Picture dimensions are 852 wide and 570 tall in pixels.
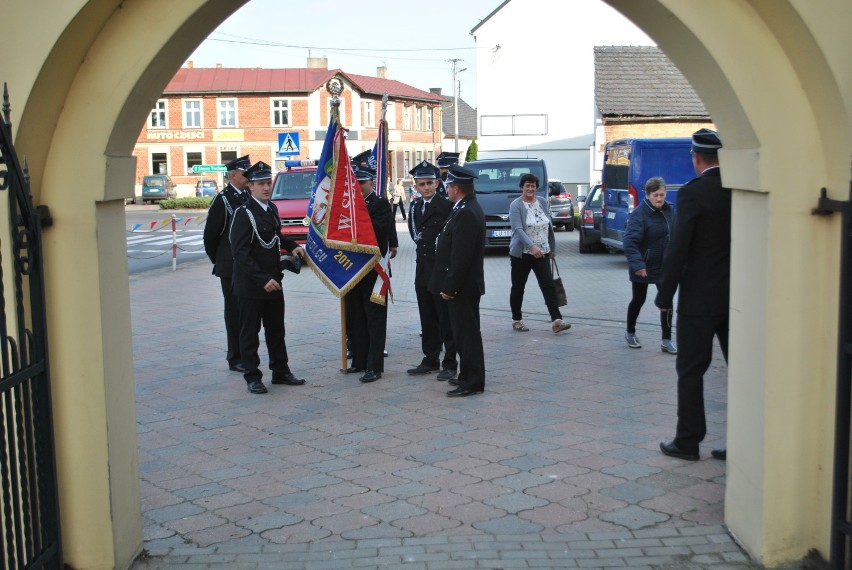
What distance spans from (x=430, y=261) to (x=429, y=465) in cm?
320

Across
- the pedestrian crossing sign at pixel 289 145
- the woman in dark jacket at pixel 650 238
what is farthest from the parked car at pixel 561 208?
the woman in dark jacket at pixel 650 238

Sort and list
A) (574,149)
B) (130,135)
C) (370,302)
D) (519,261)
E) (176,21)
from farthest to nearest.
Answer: (574,149) → (519,261) → (370,302) → (130,135) → (176,21)

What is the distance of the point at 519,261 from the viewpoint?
1118 centimetres

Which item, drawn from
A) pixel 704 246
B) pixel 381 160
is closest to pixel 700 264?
pixel 704 246

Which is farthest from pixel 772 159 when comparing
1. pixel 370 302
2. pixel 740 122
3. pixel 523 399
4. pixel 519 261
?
pixel 519 261

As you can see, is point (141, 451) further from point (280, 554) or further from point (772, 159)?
point (772, 159)

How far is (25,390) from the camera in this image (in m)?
3.76

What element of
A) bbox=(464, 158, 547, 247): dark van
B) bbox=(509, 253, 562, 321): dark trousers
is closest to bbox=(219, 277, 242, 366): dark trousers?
bbox=(509, 253, 562, 321): dark trousers

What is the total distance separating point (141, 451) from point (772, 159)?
14.6 ft

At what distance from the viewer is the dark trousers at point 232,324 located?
919 cm

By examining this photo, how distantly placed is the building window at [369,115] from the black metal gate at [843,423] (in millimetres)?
69607

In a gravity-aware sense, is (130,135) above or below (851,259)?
above

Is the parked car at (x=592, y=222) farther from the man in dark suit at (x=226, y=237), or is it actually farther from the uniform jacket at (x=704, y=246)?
the uniform jacket at (x=704, y=246)

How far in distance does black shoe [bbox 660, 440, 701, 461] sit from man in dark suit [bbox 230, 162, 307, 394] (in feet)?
11.7
